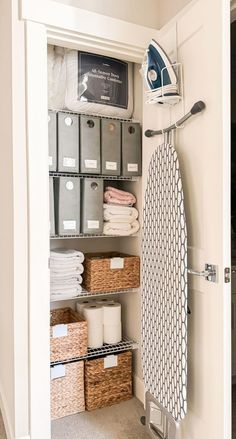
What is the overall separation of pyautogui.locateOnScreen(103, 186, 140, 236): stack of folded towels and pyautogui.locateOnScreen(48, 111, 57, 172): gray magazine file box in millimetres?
413

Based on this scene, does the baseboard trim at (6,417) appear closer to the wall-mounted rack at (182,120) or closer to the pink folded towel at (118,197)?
the pink folded towel at (118,197)

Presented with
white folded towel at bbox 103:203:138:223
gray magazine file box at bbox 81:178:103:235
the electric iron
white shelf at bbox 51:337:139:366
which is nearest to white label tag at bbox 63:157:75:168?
gray magazine file box at bbox 81:178:103:235

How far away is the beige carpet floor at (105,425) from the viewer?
1.85 m

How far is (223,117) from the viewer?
1.30 meters

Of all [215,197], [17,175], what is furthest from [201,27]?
[17,175]

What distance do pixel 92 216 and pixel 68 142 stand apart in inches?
18.0

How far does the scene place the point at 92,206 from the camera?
6.72ft

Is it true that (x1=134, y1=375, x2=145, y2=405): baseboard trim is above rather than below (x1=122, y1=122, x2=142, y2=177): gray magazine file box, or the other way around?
below

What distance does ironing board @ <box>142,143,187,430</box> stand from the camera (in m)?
1.48

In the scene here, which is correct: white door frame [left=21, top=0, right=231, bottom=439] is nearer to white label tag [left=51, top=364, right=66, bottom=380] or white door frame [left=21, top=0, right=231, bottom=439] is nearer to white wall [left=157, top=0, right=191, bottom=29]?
white label tag [left=51, top=364, right=66, bottom=380]

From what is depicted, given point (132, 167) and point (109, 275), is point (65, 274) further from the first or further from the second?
point (132, 167)

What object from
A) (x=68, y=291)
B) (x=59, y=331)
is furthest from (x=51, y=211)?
(x=59, y=331)

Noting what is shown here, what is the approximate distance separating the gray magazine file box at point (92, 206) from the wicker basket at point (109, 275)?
21cm

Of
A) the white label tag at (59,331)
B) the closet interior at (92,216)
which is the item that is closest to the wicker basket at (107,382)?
the closet interior at (92,216)
